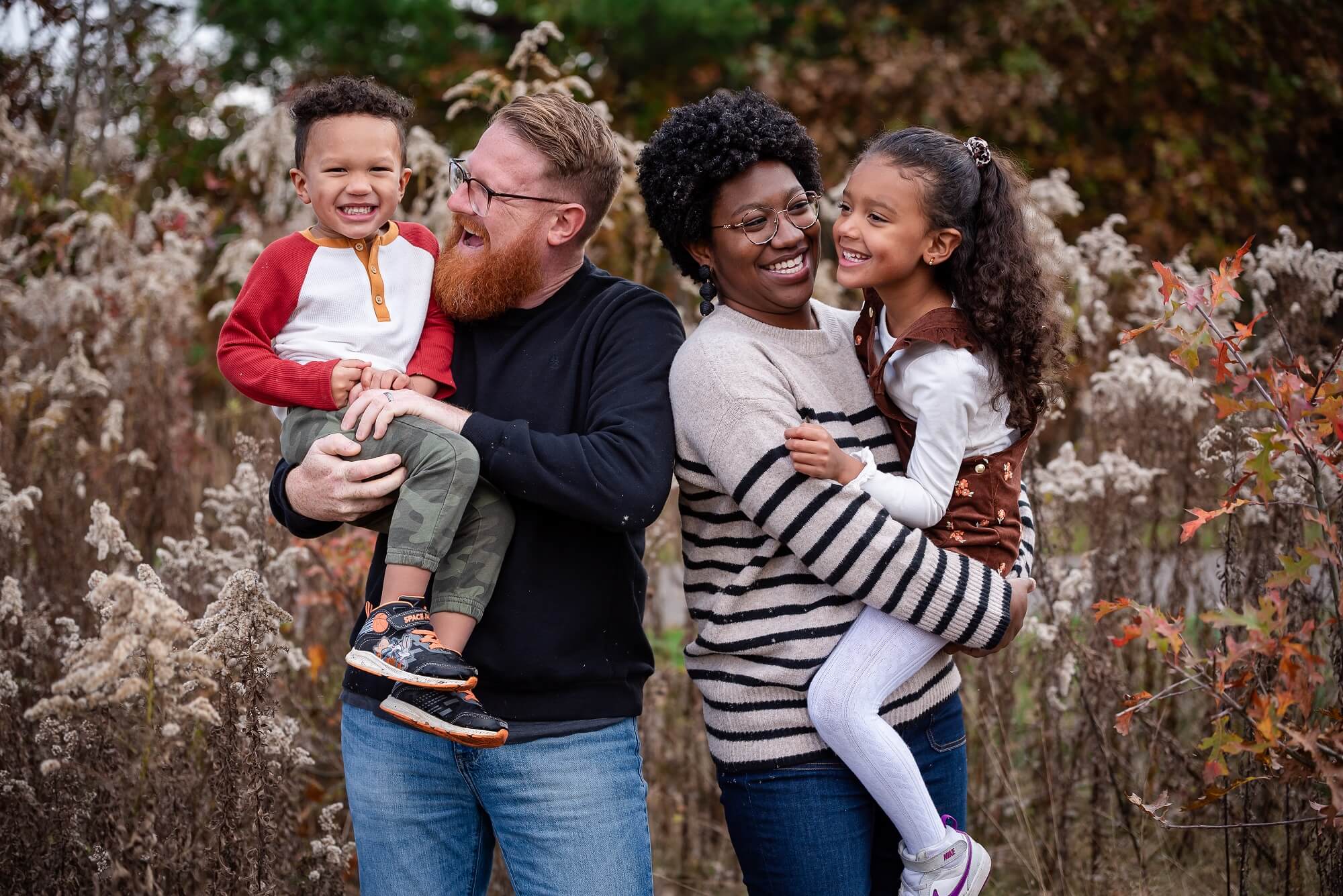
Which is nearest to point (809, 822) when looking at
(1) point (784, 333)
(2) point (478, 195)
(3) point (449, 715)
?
(3) point (449, 715)

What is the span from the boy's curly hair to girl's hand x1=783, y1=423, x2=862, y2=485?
3.62 feet

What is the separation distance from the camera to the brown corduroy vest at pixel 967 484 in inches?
84.5

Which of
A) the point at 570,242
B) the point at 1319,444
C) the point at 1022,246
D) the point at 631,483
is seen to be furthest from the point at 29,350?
the point at 1319,444

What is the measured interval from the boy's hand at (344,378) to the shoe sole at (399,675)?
19.6 inches

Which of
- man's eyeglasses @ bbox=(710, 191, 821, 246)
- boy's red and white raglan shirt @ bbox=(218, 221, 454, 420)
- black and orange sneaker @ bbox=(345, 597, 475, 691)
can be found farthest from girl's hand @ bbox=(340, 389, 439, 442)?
man's eyeglasses @ bbox=(710, 191, 821, 246)

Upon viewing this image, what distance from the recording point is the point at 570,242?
88.6 inches

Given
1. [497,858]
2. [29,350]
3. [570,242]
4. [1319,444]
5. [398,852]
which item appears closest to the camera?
[1319,444]

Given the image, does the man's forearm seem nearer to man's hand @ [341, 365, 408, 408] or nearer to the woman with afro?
man's hand @ [341, 365, 408, 408]

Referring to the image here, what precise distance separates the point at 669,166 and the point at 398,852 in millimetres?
1387

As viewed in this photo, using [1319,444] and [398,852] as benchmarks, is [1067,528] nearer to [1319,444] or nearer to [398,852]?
[1319,444]

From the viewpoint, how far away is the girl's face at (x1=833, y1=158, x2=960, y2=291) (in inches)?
86.9

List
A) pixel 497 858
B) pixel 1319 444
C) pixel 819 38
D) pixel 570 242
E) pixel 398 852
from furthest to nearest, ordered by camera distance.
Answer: pixel 819 38
pixel 497 858
pixel 570 242
pixel 398 852
pixel 1319 444

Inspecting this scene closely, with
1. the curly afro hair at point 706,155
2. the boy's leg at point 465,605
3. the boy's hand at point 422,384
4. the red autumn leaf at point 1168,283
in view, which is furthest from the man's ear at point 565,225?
the red autumn leaf at point 1168,283

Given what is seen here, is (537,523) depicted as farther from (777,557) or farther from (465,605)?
(777,557)
